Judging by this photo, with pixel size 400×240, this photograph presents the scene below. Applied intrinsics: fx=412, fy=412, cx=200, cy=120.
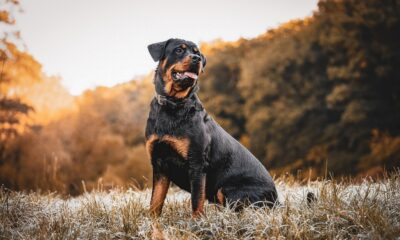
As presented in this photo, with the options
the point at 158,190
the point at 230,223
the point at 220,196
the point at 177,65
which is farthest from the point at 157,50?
the point at 230,223

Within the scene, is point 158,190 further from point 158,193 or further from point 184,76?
point 184,76

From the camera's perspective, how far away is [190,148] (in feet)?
12.7

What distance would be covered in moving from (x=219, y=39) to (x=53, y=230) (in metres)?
19.2

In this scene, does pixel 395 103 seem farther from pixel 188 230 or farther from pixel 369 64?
pixel 188 230

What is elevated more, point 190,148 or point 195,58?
point 195,58

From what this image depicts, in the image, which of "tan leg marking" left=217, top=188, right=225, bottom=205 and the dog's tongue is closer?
the dog's tongue

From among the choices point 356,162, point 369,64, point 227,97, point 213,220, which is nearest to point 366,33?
point 369,64

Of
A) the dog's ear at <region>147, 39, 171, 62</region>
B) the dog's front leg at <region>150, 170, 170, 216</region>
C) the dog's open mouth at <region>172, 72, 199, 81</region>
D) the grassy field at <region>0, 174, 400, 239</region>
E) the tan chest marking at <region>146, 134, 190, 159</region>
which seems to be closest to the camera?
the grassy field at <region>0, 174, 400, 239</region>

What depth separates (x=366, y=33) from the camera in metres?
15.8

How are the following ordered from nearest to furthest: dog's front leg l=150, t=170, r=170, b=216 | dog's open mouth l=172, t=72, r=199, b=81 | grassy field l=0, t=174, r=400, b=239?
grassy field l=0, t=174, r=400, b=239, dog's open mouth l=172, t=72, r=199, b=81, dog's front leg l=150, t=170, r=170, b=216

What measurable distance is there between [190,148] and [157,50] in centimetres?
111

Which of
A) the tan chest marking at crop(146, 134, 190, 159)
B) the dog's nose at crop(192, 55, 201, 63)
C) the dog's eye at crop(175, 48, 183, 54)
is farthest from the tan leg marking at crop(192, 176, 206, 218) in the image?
the dog's eye at crop(175, 48, 183, 54)

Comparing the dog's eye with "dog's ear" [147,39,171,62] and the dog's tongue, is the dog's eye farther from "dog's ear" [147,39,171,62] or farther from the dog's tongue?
the dog's tongue

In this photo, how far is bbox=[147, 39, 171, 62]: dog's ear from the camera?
4.21 meters
